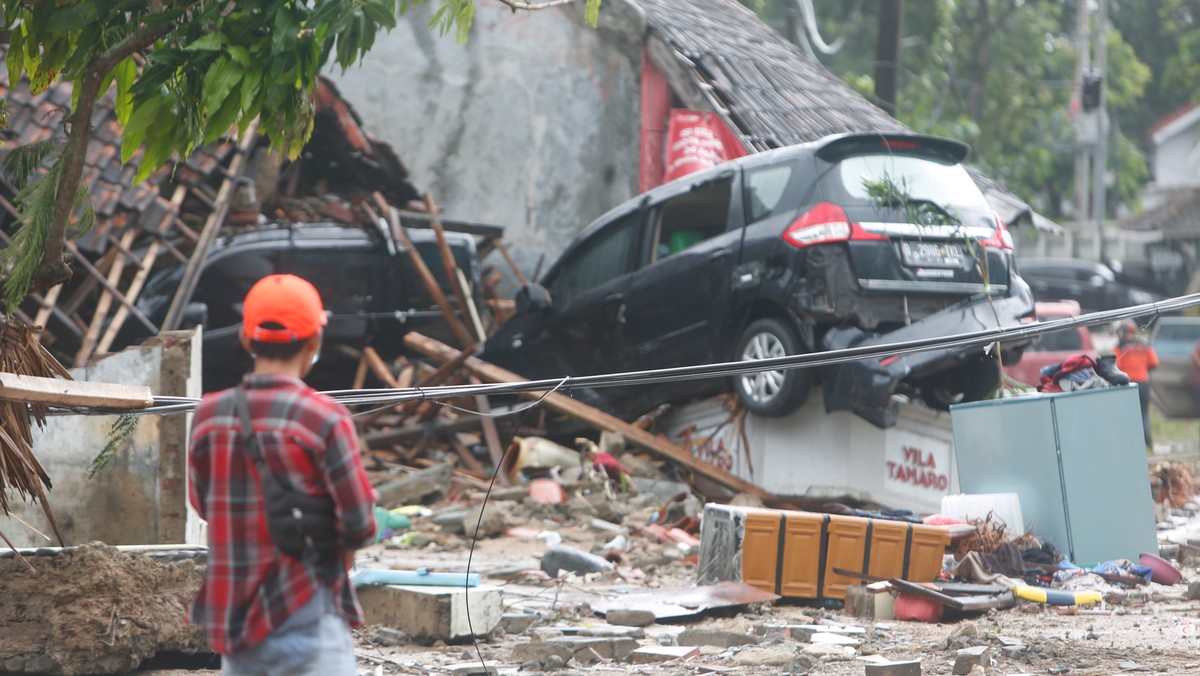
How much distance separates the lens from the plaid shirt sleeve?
3.24 metres

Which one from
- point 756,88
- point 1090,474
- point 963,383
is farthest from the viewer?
point 756,88

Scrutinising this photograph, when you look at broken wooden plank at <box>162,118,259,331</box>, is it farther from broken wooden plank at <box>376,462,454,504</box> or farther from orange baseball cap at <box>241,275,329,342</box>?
orange baseball cap at <box>241,275,329,342</box>

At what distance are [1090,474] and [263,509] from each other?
19.3ft

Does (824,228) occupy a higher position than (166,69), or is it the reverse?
(824,228)

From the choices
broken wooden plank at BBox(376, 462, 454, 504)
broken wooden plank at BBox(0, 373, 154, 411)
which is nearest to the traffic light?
broken wooden plank at BBox(376, 462, 454, 504)

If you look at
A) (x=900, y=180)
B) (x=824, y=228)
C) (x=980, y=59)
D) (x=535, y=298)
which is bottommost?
(x=535, y=298)

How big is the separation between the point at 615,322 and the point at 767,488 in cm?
179

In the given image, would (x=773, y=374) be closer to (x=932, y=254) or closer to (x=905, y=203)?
(x=932, y=254)

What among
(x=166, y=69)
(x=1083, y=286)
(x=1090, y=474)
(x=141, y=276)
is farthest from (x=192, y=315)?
(x=1083, y=286)

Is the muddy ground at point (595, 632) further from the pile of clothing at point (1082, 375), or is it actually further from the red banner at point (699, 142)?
the red banner at point (699, 142)

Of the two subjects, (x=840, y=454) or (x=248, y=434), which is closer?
(x=248, y=434)

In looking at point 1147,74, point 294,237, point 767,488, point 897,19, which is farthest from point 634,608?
point 1147,74

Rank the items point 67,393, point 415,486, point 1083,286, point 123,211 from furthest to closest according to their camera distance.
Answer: point 1083,286 → point 123,211 → point 415,486 → point 67,393

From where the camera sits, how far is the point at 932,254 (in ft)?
30.6
